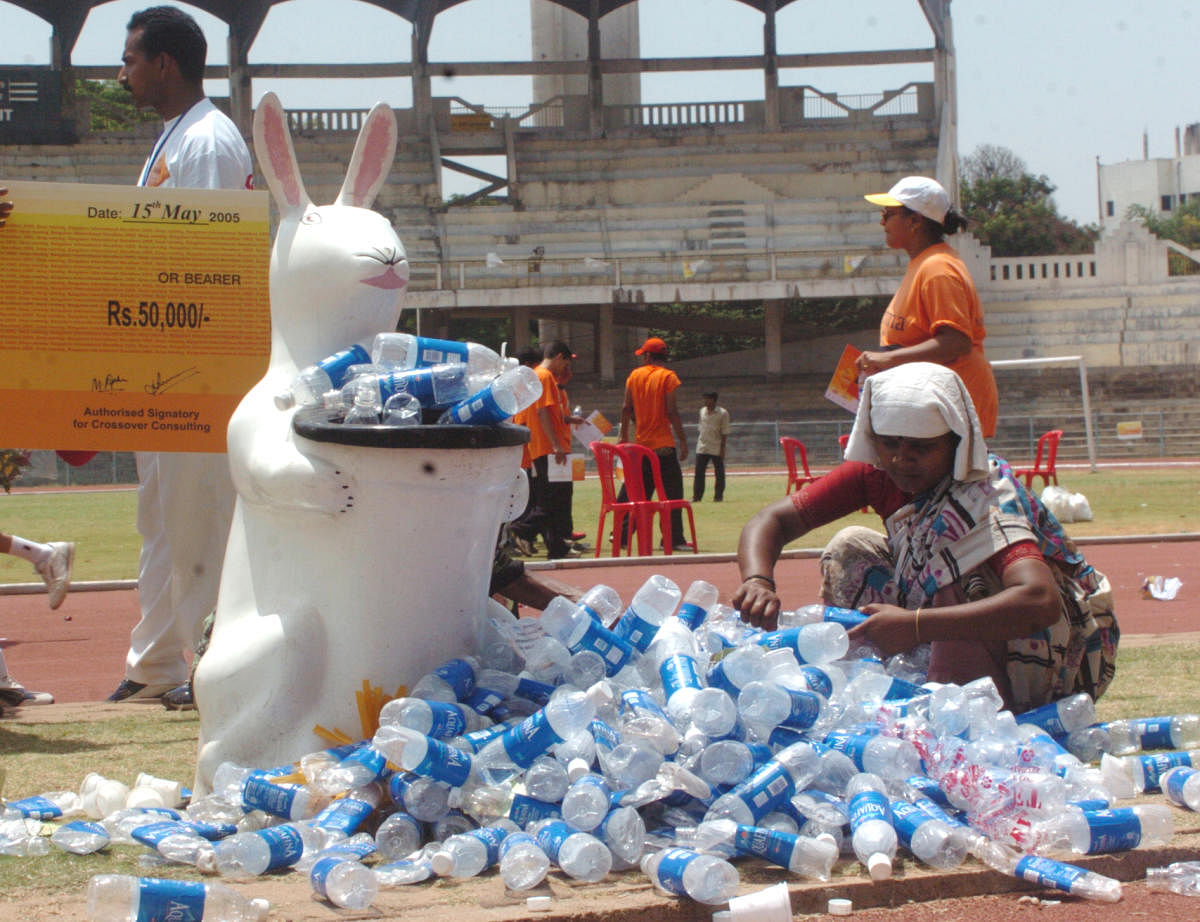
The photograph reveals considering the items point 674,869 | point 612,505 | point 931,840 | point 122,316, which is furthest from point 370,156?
point 612,505

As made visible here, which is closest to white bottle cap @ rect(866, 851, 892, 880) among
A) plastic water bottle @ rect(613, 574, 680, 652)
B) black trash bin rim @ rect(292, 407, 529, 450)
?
plastic water bottle @ rect(613, 574, 680, 652)

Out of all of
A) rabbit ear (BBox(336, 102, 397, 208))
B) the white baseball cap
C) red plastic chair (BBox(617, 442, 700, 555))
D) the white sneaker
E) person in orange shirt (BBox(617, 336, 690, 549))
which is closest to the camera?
rabbit ear (BBox(336, 102, 397, 208))

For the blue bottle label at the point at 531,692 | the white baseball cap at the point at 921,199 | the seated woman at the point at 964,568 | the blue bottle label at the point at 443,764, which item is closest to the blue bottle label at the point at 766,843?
the blue bottle label at the point at 443,764

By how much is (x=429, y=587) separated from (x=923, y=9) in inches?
1835

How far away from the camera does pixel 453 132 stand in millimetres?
45812

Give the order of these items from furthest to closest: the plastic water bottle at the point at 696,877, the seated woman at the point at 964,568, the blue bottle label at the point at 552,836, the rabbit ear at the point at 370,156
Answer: the rabbit ear at the point at 370,156, the seated woman at the point at 964,568, the blue bottle label at the point at 552,836, the plastic water bottle at the point at 696,877

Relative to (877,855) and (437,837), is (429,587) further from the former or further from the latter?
(877,855)

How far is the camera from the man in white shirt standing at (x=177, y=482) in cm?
543

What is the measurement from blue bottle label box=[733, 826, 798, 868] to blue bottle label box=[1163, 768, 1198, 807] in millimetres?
1151

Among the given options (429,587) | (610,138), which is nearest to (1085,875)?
(429,587)

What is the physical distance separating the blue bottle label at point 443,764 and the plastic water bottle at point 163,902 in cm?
52

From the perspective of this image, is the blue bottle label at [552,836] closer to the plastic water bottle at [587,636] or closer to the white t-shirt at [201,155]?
the plastic water bottle at [587,636]

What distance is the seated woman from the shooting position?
152 inches

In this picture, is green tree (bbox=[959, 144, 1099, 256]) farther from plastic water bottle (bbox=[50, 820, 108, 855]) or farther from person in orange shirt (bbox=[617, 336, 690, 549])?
plastic water bottle (bbox=[50, 820, 108, 855])
